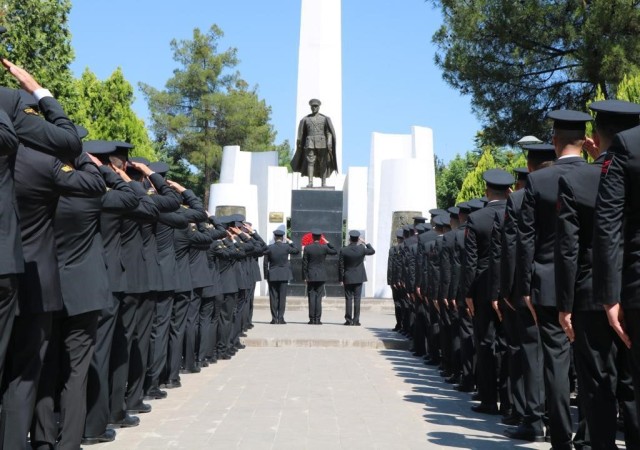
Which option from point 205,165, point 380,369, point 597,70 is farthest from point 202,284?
point 205,165

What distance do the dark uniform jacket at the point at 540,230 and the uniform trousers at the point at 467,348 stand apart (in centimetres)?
385

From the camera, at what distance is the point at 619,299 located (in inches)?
164

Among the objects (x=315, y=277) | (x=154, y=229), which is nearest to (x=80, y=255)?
(x=154, y=229)

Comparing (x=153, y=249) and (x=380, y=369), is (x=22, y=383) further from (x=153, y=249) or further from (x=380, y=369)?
(x=380, y=369)

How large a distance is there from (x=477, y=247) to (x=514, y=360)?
5.45ft

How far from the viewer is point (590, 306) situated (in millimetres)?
4953

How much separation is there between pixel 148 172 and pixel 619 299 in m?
5.01

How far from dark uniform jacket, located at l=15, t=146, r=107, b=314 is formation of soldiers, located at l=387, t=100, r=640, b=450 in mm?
2638

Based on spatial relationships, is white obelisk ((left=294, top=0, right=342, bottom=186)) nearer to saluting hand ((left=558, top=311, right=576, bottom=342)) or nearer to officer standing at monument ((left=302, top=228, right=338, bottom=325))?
officer standing at monument ((left=302, top=228, right=338, bottom=325))

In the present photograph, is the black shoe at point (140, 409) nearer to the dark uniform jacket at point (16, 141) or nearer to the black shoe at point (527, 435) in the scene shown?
the black shoe at point (527, 435)

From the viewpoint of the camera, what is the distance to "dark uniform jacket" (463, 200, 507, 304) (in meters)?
9.04

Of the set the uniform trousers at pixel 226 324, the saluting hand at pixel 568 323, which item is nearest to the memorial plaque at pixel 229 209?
the uniform trousers at pixel 226 324

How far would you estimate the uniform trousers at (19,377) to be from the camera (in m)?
5.10

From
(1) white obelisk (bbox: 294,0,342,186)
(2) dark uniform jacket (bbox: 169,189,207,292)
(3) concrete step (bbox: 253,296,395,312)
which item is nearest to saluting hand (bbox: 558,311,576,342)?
(2) dark uniform jacket (bbox: 169,189,207,292)
